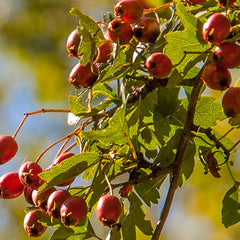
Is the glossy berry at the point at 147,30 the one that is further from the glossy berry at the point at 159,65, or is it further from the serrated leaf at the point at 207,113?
the serrated leaf at the point at 207,113

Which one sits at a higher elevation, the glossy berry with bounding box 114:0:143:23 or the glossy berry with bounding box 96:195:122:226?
the glossy berry with bounding box 114:0:143:23

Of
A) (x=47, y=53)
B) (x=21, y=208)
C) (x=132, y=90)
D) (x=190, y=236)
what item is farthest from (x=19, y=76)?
(x=132, y=90)

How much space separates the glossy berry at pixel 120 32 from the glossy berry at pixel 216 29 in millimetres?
151

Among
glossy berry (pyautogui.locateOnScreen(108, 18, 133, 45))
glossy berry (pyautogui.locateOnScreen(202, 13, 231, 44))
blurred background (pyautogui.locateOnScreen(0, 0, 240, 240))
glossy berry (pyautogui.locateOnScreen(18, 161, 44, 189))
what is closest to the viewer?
glossy berry (pyautogui.locateOnScreen(202, 13, 231, 44))

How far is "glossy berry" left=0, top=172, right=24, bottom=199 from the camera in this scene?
1102 mm

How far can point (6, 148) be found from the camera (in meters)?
1.13

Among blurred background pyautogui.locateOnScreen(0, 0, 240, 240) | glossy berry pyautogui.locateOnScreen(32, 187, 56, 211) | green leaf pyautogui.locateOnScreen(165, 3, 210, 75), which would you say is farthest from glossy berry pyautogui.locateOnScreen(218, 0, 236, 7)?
blurred background pyautogui.locateOnScreen(0, 0, 240, 240)

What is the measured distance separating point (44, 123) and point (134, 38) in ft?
8.77

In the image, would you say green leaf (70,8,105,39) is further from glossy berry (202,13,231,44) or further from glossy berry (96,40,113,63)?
glossy berry (202,13,231,44)

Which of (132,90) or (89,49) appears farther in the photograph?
(132,90)

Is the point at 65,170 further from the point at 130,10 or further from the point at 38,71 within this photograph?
the point at 38,71

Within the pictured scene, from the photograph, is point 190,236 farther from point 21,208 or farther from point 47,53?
point 47,53

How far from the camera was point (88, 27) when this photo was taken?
2.97ft

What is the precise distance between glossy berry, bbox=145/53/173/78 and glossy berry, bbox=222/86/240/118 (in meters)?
0.11
